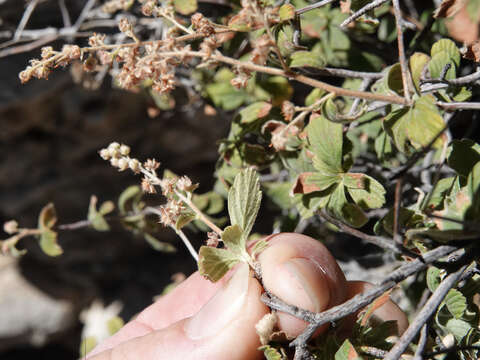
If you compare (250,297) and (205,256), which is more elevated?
(205,256)

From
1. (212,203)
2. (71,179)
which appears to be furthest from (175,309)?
(71,179)

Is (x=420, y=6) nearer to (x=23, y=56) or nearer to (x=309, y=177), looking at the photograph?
(x=309, y=177)

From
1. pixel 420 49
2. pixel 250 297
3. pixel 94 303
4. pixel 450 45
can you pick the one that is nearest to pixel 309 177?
pixel 250 297

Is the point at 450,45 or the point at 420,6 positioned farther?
the point at 420,6

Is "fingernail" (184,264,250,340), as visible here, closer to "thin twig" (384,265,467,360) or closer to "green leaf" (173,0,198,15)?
"thin twig" (384,265,467,360)

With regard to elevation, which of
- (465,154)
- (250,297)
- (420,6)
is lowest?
(250,297)

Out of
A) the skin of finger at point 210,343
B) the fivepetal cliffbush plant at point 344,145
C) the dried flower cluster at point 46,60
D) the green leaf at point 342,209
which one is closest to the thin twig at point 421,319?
the fivepetal cliffbush plant at point 344,145
